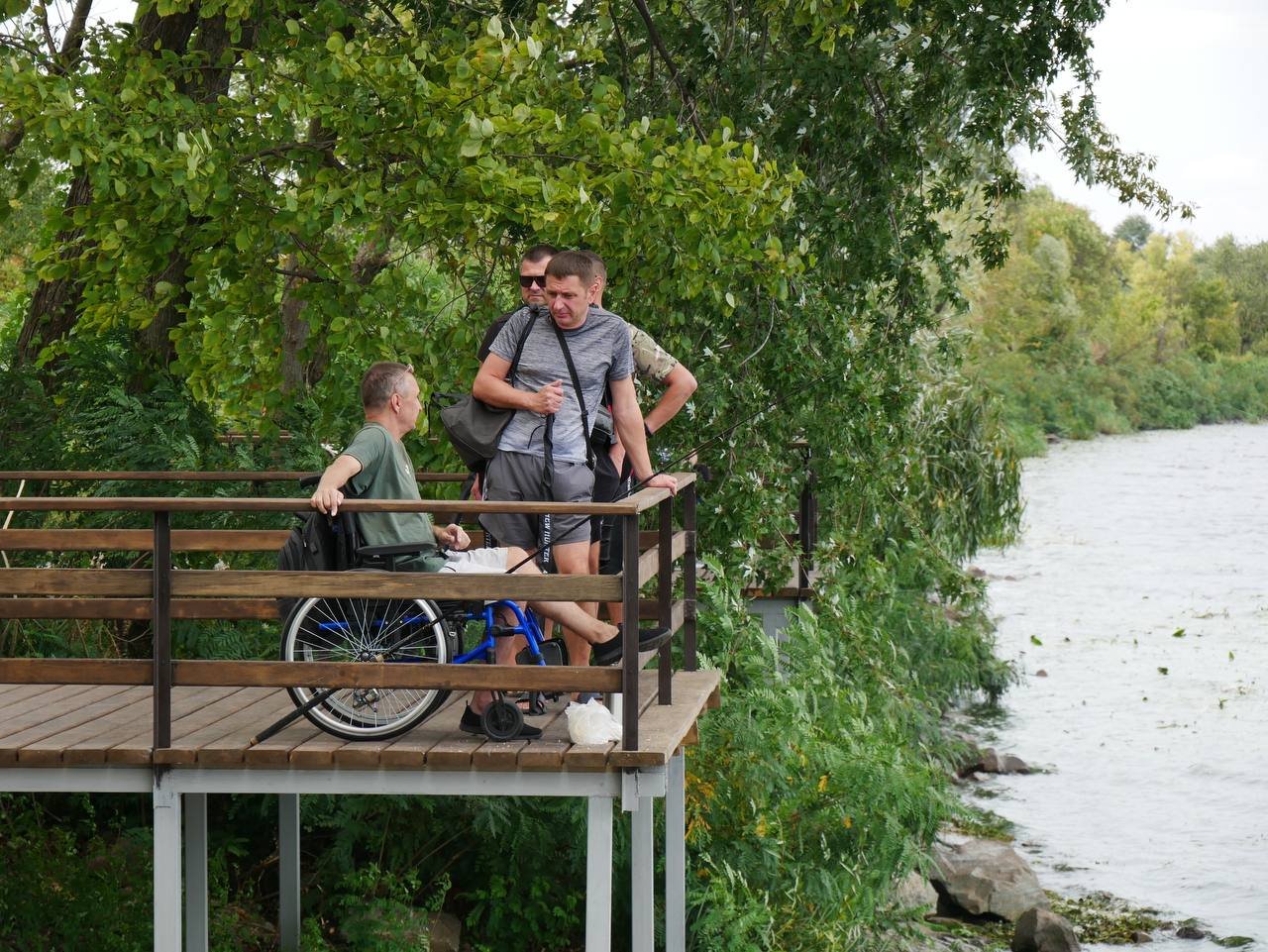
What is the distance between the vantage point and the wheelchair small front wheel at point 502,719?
571 centimetres

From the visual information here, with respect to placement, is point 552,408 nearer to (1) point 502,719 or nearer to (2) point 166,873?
(1) point 502,719

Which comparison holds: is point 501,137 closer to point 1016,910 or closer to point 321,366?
→ point 321,366

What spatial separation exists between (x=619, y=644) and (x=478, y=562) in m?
0.56

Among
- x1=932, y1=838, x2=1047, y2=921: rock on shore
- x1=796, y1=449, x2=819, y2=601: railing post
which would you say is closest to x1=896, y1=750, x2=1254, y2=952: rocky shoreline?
x1=932, y1=838, x2=1047, y2=921: rock on shore

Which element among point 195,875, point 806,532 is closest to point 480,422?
point 195,875

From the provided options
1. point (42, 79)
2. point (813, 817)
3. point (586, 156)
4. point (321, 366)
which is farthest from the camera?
point (321, 366)

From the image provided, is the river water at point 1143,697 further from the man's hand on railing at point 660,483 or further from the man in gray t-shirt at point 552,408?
the man in gray t-shirt at point 552,408

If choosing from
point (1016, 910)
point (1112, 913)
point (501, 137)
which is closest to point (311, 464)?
point (501, 137)

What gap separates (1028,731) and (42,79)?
1281cm

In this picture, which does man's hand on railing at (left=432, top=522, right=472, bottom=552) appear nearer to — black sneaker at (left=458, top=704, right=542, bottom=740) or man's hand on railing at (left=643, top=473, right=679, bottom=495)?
black sneaker at (left=458, top=704, right=542, bottom=740)

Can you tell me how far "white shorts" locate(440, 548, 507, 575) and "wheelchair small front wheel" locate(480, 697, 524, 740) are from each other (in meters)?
0.45

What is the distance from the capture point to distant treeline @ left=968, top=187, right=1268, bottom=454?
46.0m

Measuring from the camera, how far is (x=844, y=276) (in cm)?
1091

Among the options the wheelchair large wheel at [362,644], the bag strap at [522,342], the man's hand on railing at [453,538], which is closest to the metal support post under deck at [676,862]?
the man's hand on railing at [453,538]
